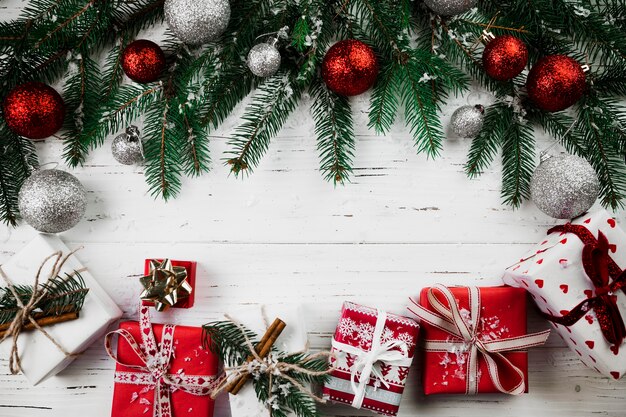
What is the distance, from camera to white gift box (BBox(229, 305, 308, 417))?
1.29m

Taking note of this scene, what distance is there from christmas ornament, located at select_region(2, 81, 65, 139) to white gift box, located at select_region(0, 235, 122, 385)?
289mm

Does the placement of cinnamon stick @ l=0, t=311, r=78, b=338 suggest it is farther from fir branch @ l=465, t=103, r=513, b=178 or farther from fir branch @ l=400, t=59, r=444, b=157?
fir branch @ l=465, t=103, r=513, b=178

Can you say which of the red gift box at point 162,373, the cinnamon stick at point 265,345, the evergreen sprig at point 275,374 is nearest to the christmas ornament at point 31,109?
the red gift box at point 162,373

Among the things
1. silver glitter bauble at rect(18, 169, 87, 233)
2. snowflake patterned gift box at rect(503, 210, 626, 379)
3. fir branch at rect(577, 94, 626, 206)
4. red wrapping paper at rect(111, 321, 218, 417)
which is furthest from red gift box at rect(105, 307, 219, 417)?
fir branch at rect(577, 94, 626, 206)

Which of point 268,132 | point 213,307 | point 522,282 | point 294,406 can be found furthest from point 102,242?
point 522,282

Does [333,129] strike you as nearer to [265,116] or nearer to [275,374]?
[265,116]

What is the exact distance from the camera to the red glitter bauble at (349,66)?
126cm

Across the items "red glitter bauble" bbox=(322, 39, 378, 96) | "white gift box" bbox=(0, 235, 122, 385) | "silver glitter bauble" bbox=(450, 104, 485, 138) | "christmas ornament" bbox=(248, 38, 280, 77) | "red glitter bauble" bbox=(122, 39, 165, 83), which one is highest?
"red glitter bauble" bbox=(122, 39, 165, 83)

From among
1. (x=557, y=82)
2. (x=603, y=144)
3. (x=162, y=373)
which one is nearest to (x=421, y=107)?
(x=557, y=82)

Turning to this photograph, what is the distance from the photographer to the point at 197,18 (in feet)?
4.03

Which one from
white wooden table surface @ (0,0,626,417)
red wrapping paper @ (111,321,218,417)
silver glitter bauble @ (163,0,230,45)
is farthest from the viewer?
white wooden table surface @ (0,0,626,417)

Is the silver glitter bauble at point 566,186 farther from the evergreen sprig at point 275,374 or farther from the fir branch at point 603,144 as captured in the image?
the evergreen sprig at point 275,374

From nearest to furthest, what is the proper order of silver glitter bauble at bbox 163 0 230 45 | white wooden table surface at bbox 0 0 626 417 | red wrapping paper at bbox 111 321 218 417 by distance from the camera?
silver glitter bauble at bbox 163 0 230 45 → red wrapping paper at bbox 111 321 218 417 → white wooden table surface at bbox 0 0 626 417

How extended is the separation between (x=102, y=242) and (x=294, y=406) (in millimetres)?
697
